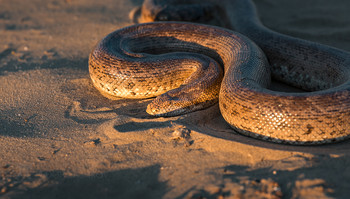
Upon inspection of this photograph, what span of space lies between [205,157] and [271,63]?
3.97m

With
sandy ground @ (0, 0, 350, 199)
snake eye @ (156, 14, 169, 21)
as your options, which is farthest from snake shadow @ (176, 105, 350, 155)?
snake eye @ (156, 14, 169, 21)

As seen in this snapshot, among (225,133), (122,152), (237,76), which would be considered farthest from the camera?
(237,76)

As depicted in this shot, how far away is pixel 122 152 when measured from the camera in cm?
495

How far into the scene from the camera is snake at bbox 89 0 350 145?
510cm

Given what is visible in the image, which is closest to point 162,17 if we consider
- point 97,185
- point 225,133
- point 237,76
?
point 237,76

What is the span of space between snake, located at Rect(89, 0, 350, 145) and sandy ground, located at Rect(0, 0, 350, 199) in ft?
0.89

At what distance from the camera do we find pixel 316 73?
23.5 feet

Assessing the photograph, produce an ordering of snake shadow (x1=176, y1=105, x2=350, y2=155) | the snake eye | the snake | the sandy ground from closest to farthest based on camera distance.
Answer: the sandy ground
snake shadow (x1=176, y1=105, x2=350, y2=155)
the snake
the snake eye

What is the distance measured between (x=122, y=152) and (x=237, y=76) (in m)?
2.54

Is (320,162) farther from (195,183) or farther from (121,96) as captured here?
(121,96)

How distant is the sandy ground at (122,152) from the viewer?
4191mm

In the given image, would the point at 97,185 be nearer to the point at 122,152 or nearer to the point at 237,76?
the point at 122,152

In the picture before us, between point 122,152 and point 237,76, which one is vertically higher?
point 237,76

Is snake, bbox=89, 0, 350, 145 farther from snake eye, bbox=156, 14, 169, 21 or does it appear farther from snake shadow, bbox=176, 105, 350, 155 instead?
snake eye, bbox=156, 14, 169, 21
